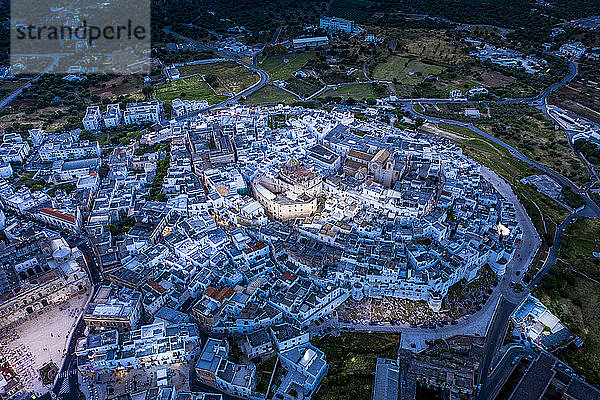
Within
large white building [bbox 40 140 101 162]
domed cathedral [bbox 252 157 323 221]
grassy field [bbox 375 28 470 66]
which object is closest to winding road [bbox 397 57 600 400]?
domed cathedral [bbox 252 157 323 221]

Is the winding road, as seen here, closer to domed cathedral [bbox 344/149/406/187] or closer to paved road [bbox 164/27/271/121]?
domed cathedral [bbox 344/149/406/187]

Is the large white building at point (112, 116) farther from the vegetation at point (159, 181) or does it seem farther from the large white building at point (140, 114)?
the vegetation at point (159, 181)

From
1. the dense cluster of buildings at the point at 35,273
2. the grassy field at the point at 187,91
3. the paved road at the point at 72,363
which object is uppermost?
the grassy field at the point at 187,91

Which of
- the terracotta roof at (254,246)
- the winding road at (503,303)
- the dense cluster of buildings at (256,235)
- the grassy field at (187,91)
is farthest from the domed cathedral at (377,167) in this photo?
the grassy field at (187,91)

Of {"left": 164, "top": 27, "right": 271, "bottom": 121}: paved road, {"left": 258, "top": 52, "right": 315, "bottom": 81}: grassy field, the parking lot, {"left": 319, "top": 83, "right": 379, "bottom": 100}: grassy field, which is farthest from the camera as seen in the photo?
{"left": 258, "top": 52, "right": 315, "bottom": 81}: grassy field

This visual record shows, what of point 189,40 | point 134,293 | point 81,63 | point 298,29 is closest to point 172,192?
point 134,293
